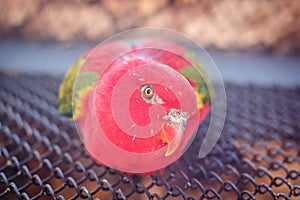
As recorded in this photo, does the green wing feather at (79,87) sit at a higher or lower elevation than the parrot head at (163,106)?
higher

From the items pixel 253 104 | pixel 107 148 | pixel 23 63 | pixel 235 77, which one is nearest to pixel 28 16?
pixel 23 63

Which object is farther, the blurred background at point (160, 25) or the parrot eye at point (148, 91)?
the blurred background at point (160, 25)

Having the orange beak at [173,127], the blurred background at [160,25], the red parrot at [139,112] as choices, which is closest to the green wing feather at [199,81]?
the red parrot at [139,112]

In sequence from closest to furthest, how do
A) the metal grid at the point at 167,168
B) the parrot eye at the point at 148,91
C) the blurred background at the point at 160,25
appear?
the parrot eye at the point at 148,91 → the metal grid at the point at 167,168 → the blurred background at the point at 160,25

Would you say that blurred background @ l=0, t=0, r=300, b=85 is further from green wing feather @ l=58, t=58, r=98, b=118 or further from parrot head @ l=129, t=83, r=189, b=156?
parrot head @ l=129, t=83, r=189, b=156

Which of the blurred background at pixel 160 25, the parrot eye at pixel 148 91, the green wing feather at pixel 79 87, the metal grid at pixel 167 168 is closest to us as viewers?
the parrot eye at pixel 148 91

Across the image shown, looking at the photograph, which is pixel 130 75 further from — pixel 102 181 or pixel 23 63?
pixel 23 63

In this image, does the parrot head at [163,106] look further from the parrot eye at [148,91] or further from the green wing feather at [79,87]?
the green wing feather at [79,87]
